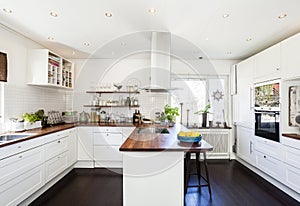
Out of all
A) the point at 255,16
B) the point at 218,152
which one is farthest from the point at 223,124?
the point at 255,16

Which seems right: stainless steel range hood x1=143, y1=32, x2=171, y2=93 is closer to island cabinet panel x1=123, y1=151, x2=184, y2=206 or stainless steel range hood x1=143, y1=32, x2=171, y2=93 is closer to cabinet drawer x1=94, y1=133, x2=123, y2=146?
cabinet drawer x1=94, y1=133, x2=123, y2=146

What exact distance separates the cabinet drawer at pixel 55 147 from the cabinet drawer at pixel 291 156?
11.8 feet

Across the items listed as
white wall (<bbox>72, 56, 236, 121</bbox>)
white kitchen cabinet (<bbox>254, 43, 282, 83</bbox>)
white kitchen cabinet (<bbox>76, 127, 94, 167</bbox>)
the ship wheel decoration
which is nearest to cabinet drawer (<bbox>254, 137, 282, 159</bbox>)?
white kitchen cabinet (<bbox>254, 43, 282, 83</bbox>)

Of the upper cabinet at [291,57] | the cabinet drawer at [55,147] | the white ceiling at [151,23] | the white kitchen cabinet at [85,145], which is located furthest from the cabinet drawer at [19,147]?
the upper cabinet at [291,57]

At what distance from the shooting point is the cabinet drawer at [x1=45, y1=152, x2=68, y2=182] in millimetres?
3093

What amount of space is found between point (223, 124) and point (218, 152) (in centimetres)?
71

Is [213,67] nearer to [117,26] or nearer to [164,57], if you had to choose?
[164,57]

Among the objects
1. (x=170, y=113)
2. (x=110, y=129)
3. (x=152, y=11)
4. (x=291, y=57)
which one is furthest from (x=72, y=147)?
(x=291, y=57)

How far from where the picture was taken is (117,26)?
118 inches

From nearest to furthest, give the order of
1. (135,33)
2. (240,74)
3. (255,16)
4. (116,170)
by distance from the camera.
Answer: (255,16) < (135,33) < (116,170) < (240,74)

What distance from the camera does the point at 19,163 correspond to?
241 cm

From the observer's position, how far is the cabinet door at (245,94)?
4.05 meters

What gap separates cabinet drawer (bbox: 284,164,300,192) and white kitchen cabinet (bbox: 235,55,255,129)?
3.96 ft

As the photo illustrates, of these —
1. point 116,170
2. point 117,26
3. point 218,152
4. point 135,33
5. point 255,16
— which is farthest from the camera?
point 218,152
